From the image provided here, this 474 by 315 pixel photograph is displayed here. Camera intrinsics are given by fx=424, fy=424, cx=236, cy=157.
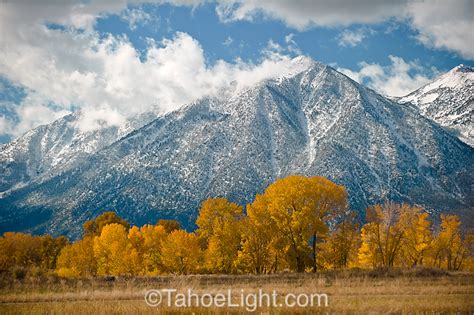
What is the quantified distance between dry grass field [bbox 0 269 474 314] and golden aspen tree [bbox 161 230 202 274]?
3535 cm

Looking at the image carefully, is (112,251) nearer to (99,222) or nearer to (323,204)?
(99,222)

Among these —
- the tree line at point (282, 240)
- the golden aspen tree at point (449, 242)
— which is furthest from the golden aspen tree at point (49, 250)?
the golden aspen tree at point (449, 242)

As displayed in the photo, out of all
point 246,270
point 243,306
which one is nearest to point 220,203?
point 246,270

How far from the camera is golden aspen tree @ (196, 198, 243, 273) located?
2987 inches

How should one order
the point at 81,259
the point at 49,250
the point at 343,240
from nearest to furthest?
the point at 343,240 < the point at 81,259 < the point at 49,250

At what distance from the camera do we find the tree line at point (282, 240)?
218ft

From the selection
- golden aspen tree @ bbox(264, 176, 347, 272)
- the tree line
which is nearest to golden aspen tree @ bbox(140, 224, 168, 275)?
the tree line

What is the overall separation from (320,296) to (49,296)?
20301 millimetres

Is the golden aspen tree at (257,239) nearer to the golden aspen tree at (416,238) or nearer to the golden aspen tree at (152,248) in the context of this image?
the golden aspen tree at (152,248)

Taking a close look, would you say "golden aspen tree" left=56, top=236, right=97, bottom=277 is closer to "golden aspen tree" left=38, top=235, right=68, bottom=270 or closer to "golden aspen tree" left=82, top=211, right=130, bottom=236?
"golden aspen tree" left=82, top=211, right=130, bottom=236

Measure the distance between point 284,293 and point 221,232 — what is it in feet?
151

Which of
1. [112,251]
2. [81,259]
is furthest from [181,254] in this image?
[81,259]

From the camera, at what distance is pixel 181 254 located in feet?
268

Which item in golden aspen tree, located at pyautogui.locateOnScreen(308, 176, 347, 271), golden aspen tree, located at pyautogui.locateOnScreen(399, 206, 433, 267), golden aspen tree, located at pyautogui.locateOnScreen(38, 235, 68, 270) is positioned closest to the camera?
golden aspen tree, located at pyautogui.locateOnScreen(308, 176, 347, 271)
